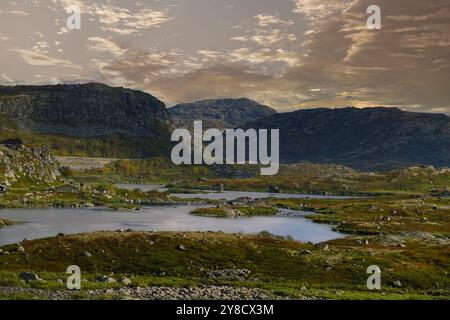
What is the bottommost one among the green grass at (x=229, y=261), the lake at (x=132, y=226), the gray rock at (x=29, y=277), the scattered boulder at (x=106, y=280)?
the lake at (x=132, y=226)

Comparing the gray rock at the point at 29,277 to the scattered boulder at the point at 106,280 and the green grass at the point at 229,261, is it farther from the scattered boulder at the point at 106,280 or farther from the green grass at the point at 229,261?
the scattered boulder at the point at 106,280

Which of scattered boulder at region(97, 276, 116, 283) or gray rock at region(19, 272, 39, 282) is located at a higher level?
gray rock at region(19, 272, 39, 282)

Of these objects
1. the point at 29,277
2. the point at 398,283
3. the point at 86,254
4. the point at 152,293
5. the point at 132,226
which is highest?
the point at 152,293

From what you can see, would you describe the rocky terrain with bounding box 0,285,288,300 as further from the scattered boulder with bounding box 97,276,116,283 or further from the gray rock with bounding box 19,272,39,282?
the gray rock with bounding box 19,272,39,282

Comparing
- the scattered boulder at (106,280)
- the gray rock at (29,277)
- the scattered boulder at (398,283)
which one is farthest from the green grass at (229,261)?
the scattered boulder at (106,280)

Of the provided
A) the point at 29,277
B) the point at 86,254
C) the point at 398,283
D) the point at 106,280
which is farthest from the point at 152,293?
the point at 398,283

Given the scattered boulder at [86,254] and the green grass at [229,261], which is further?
the scattered boulder at [86,254]

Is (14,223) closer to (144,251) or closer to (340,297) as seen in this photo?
(144,251)

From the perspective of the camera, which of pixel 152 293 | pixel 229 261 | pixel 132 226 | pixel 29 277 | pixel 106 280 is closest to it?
pixel 152 293

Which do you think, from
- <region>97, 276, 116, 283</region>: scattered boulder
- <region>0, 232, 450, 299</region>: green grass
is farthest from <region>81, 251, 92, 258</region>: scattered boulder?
<region>97, 276, 116, 283</region>: scattered boulder

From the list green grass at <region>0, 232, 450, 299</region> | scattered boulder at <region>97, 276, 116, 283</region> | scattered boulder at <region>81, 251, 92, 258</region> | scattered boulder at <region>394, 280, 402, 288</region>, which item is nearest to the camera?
scattered boulder at <region>97, 276, 116, 283</region>

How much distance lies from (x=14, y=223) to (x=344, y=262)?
11272cm

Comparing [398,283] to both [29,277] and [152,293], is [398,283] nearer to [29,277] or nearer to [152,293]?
[152,293]
